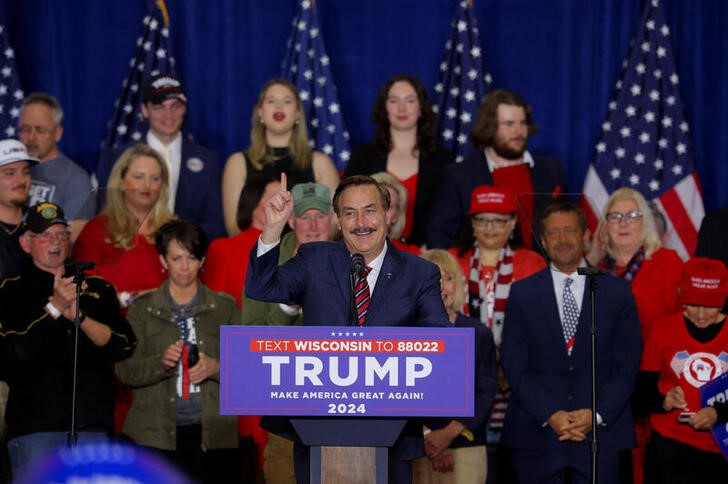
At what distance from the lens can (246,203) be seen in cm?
571

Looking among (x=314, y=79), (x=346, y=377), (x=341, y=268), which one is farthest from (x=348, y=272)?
(x=314, y=79)

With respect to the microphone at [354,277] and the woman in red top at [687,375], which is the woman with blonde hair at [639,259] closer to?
the woman in red top at [687,375]

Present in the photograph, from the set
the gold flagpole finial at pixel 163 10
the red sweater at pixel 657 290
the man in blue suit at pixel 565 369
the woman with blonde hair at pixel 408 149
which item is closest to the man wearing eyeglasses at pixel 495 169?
the woman with blonde hair at pixel 408 149

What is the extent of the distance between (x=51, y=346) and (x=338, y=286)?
1749 millimetres

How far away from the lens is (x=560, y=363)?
5059 mm

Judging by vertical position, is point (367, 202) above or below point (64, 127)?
below

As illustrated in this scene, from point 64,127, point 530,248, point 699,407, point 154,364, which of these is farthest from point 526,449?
point 64,127

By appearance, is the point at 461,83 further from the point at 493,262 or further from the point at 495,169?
the point at 493,262

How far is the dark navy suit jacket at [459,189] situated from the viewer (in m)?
6.05

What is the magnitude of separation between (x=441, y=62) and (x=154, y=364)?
11.0 feet

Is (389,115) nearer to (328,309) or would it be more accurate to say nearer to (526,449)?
(526,449)

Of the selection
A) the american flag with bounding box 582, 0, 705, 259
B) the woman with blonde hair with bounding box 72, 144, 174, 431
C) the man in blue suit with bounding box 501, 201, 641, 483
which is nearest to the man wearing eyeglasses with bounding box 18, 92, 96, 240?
the woman with blonde hair with bounding box 72, 144, 174, 431

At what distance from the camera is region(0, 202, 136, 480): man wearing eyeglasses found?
4.73m

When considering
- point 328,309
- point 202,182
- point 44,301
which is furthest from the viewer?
point 202,182
